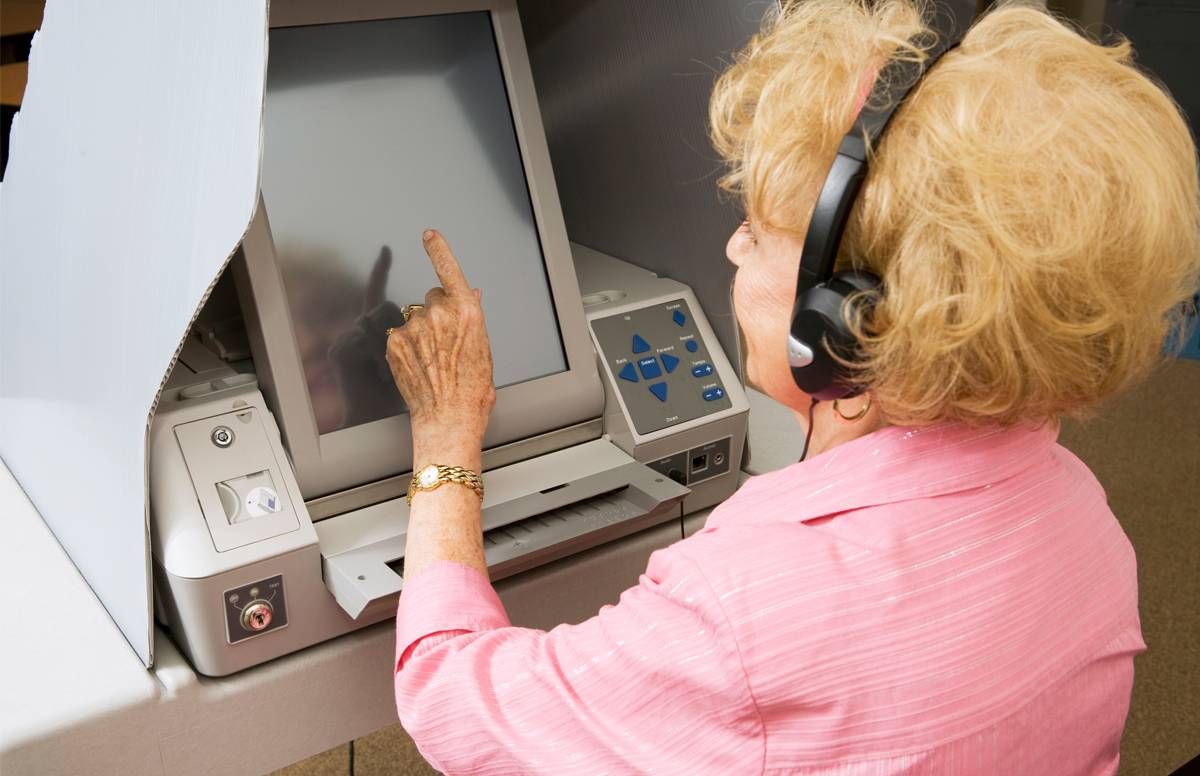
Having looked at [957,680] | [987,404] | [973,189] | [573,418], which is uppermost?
[973,189]

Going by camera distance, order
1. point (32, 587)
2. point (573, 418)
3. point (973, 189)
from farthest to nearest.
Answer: point (573, 418) → point (32, 587) → point (973, 189)

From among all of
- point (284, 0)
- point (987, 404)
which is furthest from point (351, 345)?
point (987, 404)

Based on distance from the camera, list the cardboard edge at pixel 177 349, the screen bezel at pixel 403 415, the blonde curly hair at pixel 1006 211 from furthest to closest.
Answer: the screen bezel at pixel 403 415 → the cardboard edge at pixel 177 349 → the blonde curly hair at pixel 1006 211

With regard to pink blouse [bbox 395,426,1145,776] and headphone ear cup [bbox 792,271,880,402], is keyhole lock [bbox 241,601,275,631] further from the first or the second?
headphone ear cup [bbox 792,271,880,402]

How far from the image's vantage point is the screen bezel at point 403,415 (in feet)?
3.54

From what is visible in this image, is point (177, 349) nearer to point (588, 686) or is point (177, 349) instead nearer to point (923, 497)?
point (588, 686)

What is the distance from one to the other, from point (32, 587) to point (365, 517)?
13.0 inches

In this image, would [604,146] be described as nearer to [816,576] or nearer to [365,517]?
[365,517]

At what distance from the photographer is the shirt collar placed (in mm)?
741

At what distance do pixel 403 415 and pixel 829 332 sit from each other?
1.84 ft

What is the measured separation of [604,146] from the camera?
1.49 m

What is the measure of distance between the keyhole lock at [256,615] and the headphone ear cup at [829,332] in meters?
0.53

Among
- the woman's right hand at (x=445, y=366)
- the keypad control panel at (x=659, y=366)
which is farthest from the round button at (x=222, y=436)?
the keypad control panel at (x=659, y=366)

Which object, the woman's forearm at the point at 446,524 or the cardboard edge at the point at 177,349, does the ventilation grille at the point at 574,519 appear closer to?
the woman's forearm at the point at 446,524
